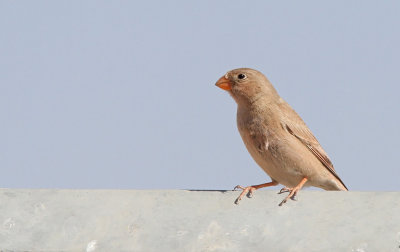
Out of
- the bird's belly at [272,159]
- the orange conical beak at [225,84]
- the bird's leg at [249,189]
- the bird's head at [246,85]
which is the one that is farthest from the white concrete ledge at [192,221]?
the orange conical beak at [225,84]

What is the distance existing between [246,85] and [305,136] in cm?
105

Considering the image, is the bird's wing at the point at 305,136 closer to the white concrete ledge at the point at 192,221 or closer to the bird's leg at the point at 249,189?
the bird's leg at the point at 249,189

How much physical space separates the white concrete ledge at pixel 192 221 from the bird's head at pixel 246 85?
391cm

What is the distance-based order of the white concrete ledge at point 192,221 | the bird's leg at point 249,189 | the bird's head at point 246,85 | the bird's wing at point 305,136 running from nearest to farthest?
the white concrete ledge at point 192,221, the bird's leg at point 249,189, the bird's wing at point 305,136, the bird's head at point 246,85

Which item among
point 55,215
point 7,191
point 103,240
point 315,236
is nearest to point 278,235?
point 315,236

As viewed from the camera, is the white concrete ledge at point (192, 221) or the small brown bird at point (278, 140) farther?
the small brown bird at point (278, 140)

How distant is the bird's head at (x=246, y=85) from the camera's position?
8.80 metres

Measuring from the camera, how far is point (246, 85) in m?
9.02

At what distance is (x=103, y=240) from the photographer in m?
4.53

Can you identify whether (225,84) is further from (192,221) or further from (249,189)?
(192,221)

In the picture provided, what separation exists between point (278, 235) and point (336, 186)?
4326mm

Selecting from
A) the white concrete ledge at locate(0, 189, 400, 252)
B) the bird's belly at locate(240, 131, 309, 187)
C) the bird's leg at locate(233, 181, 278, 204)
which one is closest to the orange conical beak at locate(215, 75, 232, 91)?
the bird's belly at locate(240, 131, 309, 187)

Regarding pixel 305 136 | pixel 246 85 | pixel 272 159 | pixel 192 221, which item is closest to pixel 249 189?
pixel 192 221

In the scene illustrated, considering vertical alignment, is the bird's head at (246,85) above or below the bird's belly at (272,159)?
above
